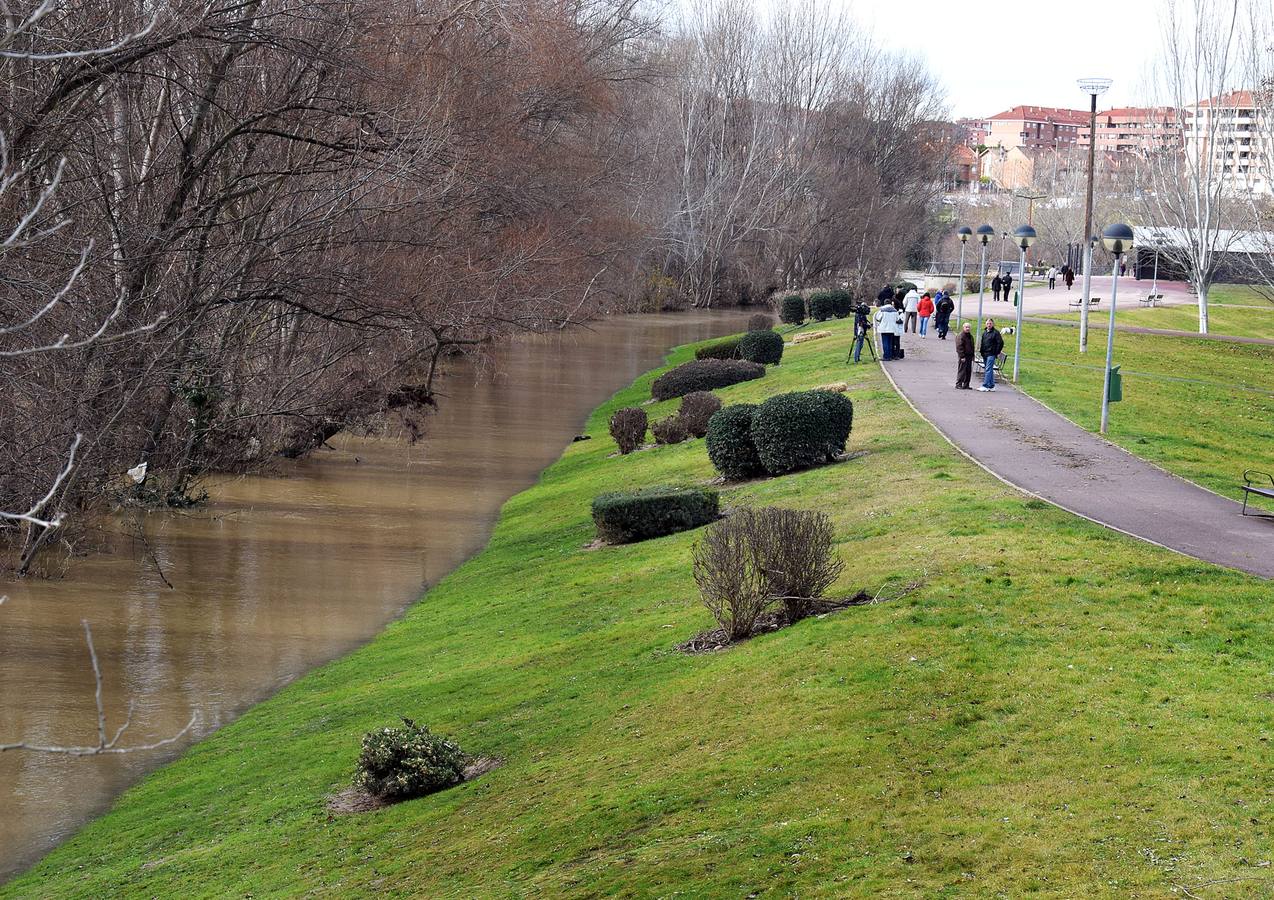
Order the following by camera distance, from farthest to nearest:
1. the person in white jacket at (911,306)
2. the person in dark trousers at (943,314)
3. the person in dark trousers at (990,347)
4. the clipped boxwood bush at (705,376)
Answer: the person in white jacket at (911,306) → the person in dark trousers at (943,314) → the clipped boxwood bush at (705,376) → the person in dark trousers at (990,347)

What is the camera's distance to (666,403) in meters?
42.4

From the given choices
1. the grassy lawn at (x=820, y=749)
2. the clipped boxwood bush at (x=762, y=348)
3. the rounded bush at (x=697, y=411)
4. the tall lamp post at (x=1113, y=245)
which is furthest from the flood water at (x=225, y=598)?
the tall lamp post at (x=1113, y=245)

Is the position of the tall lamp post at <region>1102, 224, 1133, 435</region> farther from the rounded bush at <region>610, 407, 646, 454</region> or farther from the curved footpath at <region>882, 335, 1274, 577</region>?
the rounded bush at <region>610, 407, 646, 454</region>

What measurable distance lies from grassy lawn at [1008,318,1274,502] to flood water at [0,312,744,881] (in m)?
13.1

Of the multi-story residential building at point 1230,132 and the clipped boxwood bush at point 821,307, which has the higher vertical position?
the multi-story residential building at point 1230,132

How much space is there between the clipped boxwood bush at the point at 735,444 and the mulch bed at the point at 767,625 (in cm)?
976

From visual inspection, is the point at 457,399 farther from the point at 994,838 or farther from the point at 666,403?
the point at 994,838

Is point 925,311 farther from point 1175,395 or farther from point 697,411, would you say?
point 697,411

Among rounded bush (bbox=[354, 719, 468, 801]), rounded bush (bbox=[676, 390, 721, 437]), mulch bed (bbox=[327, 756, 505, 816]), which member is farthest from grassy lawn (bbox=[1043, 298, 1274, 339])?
rounded bush (bbox=[354, 719, 468, 801])

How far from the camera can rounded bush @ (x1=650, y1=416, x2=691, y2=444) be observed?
1329 inches

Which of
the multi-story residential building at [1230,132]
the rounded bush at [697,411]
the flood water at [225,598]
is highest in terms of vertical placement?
the multi-story residential building at [1230,132]

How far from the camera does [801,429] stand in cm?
2436

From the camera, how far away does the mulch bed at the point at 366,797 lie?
1335cm

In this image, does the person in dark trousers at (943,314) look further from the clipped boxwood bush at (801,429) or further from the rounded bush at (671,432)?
the clipped boxwood bush at (801,429)
